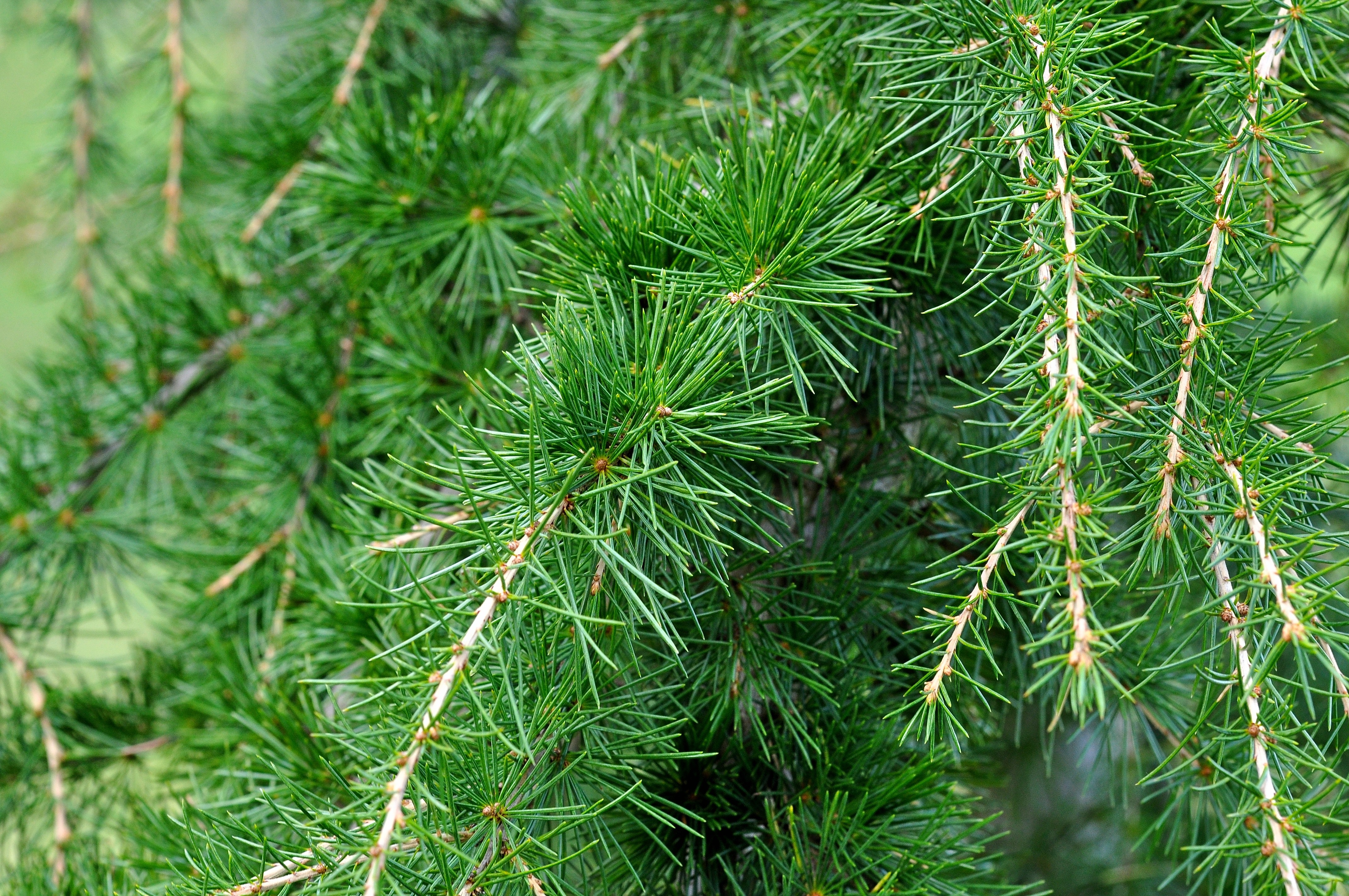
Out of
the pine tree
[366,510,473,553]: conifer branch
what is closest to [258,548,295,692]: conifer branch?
the pine tree

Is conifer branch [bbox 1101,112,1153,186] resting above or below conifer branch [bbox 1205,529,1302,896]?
above

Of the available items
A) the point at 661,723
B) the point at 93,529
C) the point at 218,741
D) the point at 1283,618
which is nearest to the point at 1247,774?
the point at 1283,618

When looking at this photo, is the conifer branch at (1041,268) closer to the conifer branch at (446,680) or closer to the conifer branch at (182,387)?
the conifer branch at (446,680)

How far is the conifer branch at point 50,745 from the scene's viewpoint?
0.43 meters

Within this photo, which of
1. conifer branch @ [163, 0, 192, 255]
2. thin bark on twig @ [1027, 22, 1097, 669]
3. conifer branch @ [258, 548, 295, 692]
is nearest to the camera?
thin bark on twig @ [1027, 22, 1097, 669]

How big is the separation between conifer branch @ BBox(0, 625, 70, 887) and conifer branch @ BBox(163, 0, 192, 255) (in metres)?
0.26

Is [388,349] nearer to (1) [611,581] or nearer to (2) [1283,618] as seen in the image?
(1) [611,581]

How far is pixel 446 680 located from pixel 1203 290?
0.75 ft

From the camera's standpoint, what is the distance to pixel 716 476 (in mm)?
285

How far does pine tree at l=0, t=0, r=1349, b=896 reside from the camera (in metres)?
0.24

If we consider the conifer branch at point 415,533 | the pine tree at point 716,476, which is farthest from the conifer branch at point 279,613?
the conifer branch at point 415,533

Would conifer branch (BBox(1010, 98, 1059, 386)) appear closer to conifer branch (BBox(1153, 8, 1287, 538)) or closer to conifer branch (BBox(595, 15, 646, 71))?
conifer branch (BBox(1153, 8, 1287, 538))

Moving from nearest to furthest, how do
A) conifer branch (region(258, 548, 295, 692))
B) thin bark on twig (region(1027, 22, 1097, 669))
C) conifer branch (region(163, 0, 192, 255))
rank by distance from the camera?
1. thin bark on twig (region(1027, 22, 1097, 669))
2. conifer branch (region(258, 548, 295, 692))
3. conifer branch (region(163, 0, 192, 255))

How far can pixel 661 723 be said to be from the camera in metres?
0.31
